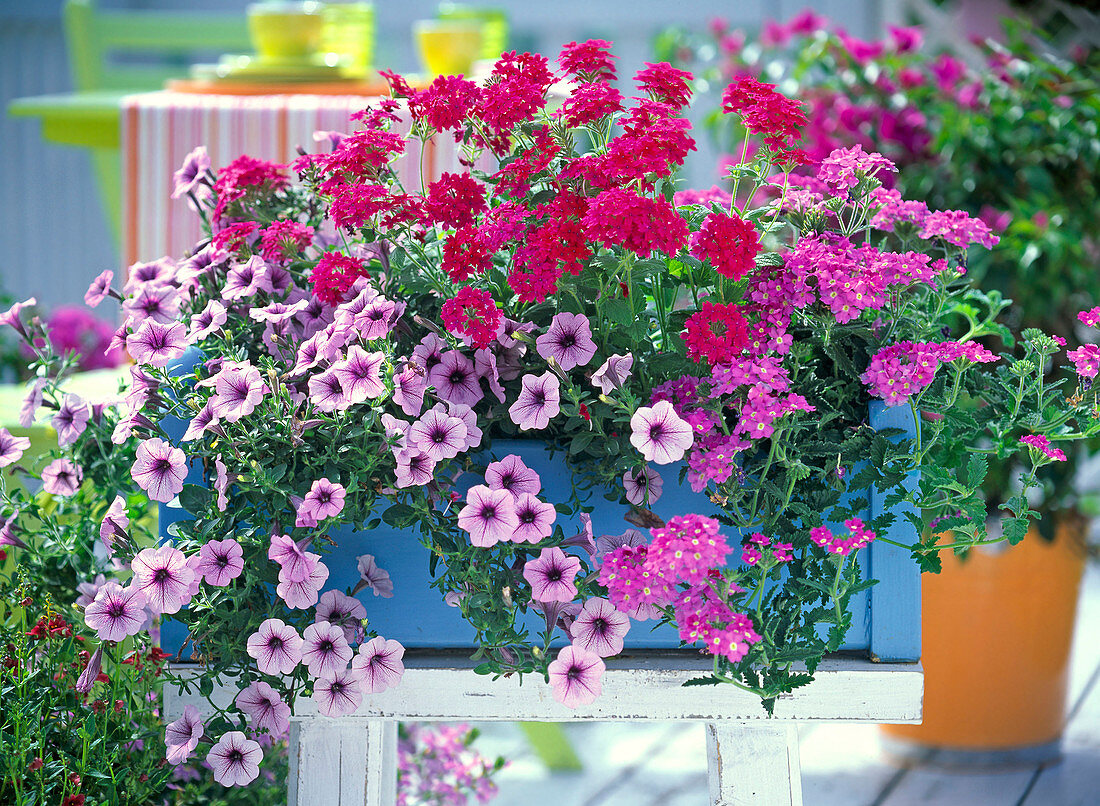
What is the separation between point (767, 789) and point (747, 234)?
409 mm

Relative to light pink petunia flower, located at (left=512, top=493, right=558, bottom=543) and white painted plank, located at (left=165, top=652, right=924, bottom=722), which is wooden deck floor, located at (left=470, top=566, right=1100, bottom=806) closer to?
white painted plank, located at (left=165, top=652, right=924, bottom=722)

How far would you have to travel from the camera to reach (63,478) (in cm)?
95

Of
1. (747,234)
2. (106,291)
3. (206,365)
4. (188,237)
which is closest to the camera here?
(747,234)

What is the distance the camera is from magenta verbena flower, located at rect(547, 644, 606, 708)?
734mm

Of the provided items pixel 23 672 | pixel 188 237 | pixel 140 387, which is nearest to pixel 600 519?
pixel 140 387

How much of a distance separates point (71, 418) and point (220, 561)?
26 centimetres

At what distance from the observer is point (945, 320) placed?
41.3 inches

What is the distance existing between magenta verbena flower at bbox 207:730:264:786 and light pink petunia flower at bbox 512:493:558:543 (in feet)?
0.83

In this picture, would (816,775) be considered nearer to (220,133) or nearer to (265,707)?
(265,707)

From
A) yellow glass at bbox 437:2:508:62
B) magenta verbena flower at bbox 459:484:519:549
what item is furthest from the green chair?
magenta verbena flower at bbox 459:484:519:549

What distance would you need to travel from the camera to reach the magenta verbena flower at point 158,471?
0.76 metres

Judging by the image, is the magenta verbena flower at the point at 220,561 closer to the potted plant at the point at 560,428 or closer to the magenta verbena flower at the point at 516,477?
the potted plant at the point at 560,428

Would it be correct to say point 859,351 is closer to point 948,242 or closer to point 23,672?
point 948,242

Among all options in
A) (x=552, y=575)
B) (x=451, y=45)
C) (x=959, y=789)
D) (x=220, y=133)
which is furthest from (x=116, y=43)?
(x=959, y=789)
